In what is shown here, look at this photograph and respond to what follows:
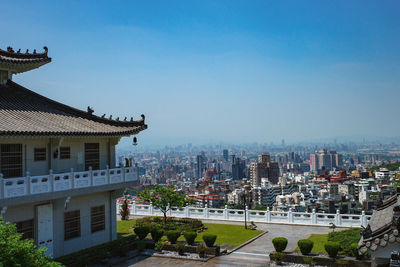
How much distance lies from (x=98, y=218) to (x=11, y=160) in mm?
6004

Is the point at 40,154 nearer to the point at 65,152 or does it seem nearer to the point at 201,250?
the point at 65,152

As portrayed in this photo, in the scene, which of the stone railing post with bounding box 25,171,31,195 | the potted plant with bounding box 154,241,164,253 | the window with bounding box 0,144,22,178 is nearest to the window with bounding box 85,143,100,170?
the window with bounding box 0,144,22,178

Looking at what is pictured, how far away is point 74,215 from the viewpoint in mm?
20438

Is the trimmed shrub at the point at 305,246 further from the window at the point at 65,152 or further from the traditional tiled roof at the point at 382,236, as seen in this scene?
the traditional tiled roof at the point at 382,236

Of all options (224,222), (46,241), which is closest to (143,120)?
(46,241)

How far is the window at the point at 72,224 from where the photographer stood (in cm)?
2002

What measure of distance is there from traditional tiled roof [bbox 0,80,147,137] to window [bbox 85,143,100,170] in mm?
1104

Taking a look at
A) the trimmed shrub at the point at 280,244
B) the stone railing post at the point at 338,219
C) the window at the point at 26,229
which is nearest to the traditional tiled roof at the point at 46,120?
the window at the point at 26,229

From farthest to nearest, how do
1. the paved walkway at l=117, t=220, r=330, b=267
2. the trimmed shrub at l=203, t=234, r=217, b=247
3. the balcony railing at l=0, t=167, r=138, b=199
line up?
1. the trimmed shrub at l=203, t=234, r=217, b=247
2. the paved walkway at l=117, t=220, r=330, b=267
3. the balcony railing at l=0, t=167, r=138, b=199

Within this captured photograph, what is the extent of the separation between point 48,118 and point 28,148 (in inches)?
81.2

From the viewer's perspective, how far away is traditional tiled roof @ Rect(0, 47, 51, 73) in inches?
806

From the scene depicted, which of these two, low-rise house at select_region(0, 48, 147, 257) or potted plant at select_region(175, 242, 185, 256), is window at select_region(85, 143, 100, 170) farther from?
potted plant at select_region(175, 242, 185, 256)

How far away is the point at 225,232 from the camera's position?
88.1ft

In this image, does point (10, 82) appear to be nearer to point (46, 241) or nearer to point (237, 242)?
point (46, 241)
